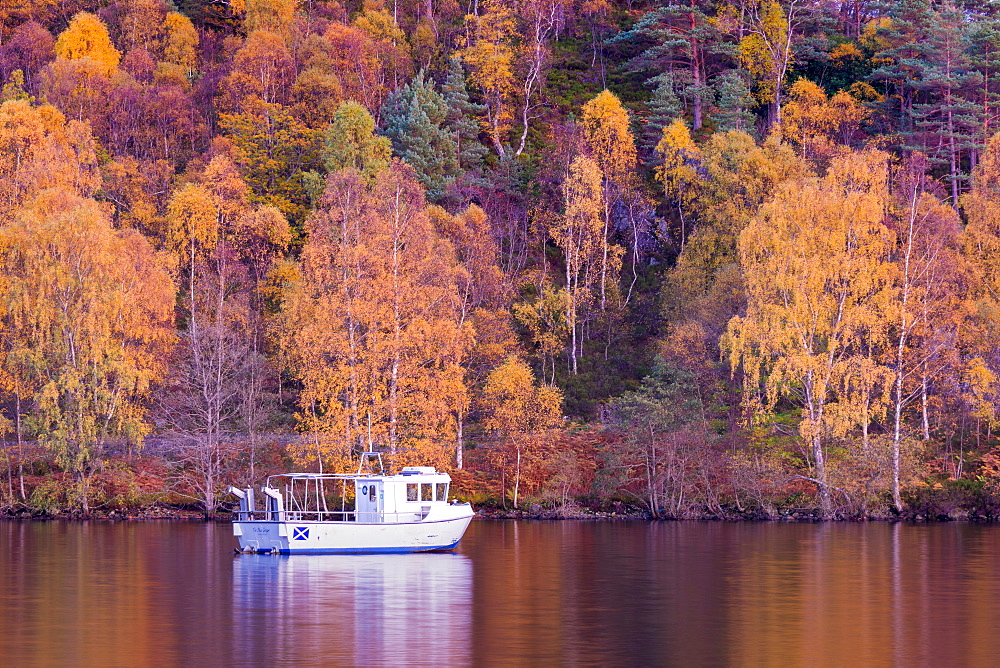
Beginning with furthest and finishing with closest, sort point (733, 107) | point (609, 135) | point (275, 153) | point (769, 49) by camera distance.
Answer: point (769, 49)
point (733, 107)
point (275, 153)
point (609, 135)

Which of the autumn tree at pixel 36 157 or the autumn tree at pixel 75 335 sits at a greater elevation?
the autumn tree at pixel 36 157

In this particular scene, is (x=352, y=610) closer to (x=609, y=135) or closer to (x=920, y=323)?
(x=920, y=323)

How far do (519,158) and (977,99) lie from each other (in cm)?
3678

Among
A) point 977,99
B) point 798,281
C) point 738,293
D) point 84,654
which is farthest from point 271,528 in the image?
point 977,99

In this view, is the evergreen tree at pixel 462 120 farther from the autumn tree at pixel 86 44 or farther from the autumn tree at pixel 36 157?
the autumn tree at pixel 86 44

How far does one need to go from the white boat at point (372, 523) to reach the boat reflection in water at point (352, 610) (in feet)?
4.23

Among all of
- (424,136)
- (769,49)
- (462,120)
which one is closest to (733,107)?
(769,49)

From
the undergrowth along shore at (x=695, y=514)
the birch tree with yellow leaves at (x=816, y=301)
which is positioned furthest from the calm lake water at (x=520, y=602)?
the birch tree with yellow leaves at (x=816, y=301)

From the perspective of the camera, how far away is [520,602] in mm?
33562

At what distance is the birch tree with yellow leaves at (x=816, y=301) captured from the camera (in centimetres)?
6050

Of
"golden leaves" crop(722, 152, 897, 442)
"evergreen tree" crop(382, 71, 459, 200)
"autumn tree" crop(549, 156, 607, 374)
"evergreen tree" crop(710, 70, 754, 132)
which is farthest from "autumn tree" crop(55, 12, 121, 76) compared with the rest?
"golden leaves" crop(722, 152, 897, 442)

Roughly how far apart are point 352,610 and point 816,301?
36.5 m

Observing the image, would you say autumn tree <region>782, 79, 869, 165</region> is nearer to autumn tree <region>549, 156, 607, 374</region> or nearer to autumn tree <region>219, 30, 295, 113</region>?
autumn tree <region>549, 156, 607, 374</region>

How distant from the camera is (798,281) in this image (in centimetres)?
6188
